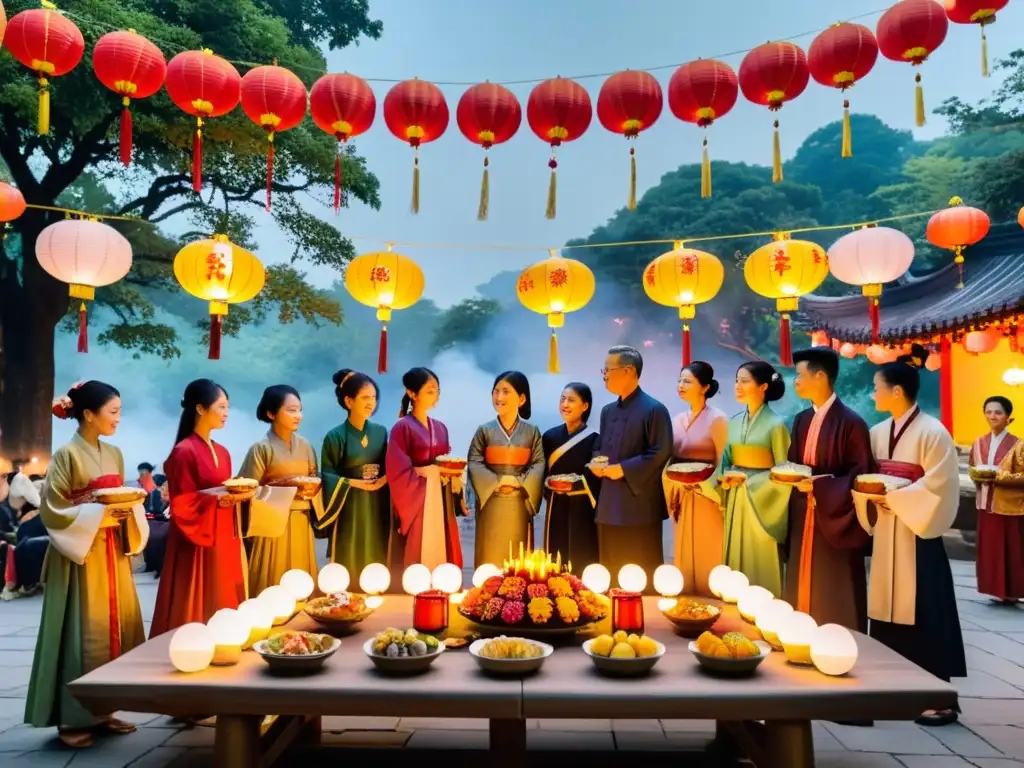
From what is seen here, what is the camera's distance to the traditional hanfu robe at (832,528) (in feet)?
14.0

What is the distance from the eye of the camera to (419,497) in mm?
5684

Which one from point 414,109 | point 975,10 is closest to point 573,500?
point 414,109

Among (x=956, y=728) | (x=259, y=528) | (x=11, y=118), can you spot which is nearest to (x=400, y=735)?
(x=259, y=528)

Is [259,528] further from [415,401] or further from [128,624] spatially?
[415,401]

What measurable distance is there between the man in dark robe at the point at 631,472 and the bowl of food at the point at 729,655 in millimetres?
2669

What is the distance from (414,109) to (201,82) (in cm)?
160

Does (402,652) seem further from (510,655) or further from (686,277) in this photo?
(686,277)

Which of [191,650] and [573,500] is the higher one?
[573,500]

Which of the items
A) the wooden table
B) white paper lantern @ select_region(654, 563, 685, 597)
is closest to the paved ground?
white paper lantern @ select_region(654, 563, 685, 597)

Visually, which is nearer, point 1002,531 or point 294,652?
point 294,652

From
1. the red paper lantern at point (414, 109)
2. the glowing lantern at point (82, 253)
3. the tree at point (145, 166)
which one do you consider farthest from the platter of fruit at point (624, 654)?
the tree at point (145, 166)

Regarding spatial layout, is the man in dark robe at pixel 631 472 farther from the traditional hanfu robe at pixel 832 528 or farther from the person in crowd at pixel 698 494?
the traditional hanfu robe at pixel 832 528

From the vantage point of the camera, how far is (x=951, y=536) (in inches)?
430

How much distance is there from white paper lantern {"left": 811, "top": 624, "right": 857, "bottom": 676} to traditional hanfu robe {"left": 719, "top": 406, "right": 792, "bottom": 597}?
2.27 metres
